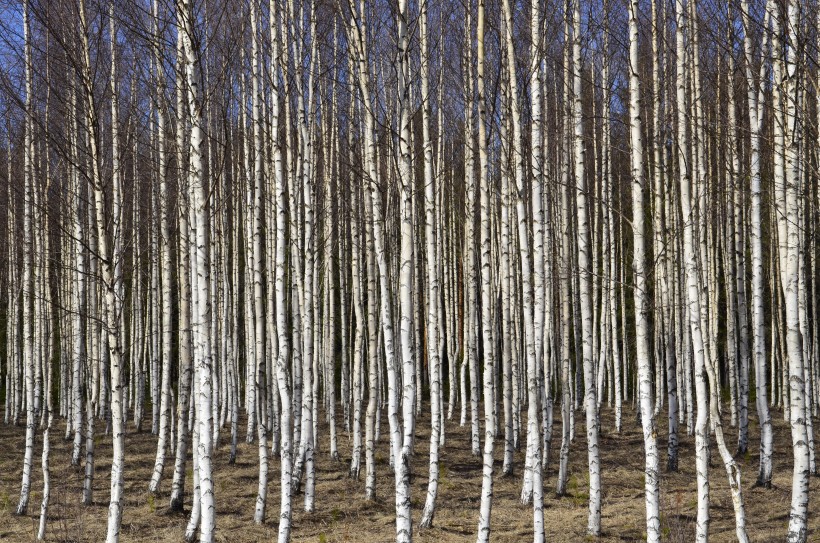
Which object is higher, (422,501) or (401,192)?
(401,192)

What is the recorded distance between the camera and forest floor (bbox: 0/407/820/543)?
9.26 m

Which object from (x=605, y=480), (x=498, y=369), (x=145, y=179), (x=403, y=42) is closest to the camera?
(x=403, y=42)

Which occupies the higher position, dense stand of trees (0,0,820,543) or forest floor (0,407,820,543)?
dense stand of trees (0,0,820,543)

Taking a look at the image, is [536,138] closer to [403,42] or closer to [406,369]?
[403,42]

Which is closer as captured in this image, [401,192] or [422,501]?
[401,192]

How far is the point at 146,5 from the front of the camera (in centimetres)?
958

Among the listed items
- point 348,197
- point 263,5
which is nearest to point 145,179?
point 348,197

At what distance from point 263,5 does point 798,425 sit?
27.6ft

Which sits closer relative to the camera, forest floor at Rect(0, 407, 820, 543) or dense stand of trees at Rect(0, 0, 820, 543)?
dense stand of trees at Rect(0, 0, 820, 543)

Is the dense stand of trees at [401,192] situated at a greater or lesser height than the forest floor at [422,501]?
greater

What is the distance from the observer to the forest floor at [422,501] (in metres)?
9.26

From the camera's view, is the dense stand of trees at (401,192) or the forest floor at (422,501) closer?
the dense stand of trees at (401,192)

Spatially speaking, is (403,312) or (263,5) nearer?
(403,312)

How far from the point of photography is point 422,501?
37.0 ft
